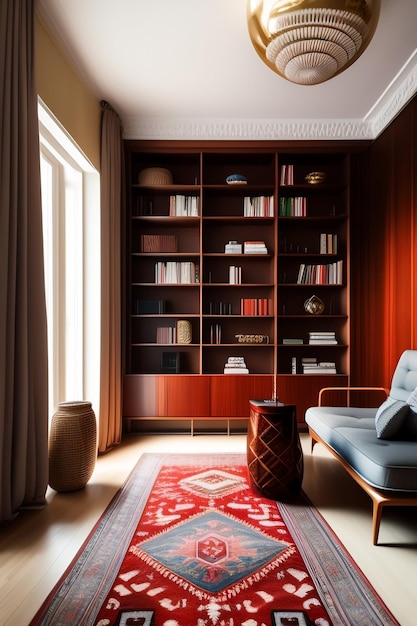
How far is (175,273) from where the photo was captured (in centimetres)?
448

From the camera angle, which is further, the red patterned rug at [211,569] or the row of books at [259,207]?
the row of books at [259,207]

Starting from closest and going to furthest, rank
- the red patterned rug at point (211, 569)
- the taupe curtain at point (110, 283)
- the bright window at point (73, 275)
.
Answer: the red patterned rug at point (211, 569) → the bright window at point (73, 275) → the taupe curtain at point (110, 283)

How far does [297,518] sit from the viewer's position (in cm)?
240

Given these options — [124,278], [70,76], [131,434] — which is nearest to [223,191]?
[124,278]

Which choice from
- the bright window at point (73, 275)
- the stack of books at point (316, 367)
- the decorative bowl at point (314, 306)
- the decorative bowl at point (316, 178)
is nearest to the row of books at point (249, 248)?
the decorative bowl at point (314, 306)

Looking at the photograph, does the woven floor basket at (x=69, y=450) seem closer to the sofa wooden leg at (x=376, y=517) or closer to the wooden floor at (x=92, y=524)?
the wooden floor at (x=92, y=524)

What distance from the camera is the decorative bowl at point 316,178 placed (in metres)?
4.39

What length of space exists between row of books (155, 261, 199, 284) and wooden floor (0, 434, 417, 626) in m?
1.84

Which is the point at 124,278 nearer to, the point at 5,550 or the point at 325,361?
the point at 325,361

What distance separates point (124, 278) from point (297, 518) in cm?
285

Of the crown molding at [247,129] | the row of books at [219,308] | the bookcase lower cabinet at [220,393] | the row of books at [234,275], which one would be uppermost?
the crown molding at [247,129]

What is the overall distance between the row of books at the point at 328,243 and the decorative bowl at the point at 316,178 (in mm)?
526

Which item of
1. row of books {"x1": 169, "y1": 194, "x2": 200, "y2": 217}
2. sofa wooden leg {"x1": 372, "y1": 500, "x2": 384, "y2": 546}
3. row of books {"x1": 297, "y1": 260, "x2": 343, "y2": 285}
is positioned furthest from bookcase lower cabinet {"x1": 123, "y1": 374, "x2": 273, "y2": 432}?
sofa wooden leg {"x1": 372, "y1": 500, "x2": 384, "y2": 546}

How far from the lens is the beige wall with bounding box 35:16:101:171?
281cm
